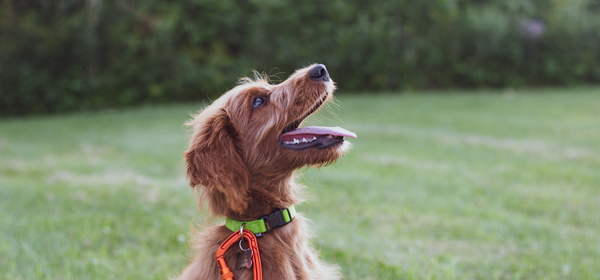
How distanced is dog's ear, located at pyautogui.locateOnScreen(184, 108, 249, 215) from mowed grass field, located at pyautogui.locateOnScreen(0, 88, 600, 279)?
2.08 feet

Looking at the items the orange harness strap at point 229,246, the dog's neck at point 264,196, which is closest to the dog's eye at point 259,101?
the dog's neck at point 264,196

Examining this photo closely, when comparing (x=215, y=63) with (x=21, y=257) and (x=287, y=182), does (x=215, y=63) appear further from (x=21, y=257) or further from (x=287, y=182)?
(x=287, y=182)

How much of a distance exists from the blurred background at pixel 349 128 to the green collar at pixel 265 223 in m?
0.86

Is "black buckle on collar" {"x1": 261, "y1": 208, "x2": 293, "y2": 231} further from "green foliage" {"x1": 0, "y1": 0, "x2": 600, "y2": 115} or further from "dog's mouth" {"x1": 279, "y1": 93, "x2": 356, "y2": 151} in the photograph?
"green foliage" {"x1": 0, "y1": 0, "x2": 600, "y2": 115}

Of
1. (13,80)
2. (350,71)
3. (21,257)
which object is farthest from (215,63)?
(21,257)

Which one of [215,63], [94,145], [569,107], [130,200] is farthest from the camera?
[215,63]

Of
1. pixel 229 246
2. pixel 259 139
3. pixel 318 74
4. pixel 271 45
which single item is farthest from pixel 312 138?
pixel 271 45

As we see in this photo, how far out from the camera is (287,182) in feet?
10.1

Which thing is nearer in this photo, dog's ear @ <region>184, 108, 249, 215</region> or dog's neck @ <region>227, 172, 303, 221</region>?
dog's ear @ <region>184, 108, 249, 215</region>

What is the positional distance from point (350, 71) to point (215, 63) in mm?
5986

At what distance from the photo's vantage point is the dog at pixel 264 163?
2.77m

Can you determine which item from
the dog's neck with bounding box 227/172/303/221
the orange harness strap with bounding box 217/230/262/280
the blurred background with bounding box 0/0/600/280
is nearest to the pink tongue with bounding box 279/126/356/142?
the dog's neck with bounding box 227/172/303/221

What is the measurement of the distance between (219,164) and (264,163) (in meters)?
0.30

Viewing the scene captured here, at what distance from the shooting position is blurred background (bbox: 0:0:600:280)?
4668 millimetres
